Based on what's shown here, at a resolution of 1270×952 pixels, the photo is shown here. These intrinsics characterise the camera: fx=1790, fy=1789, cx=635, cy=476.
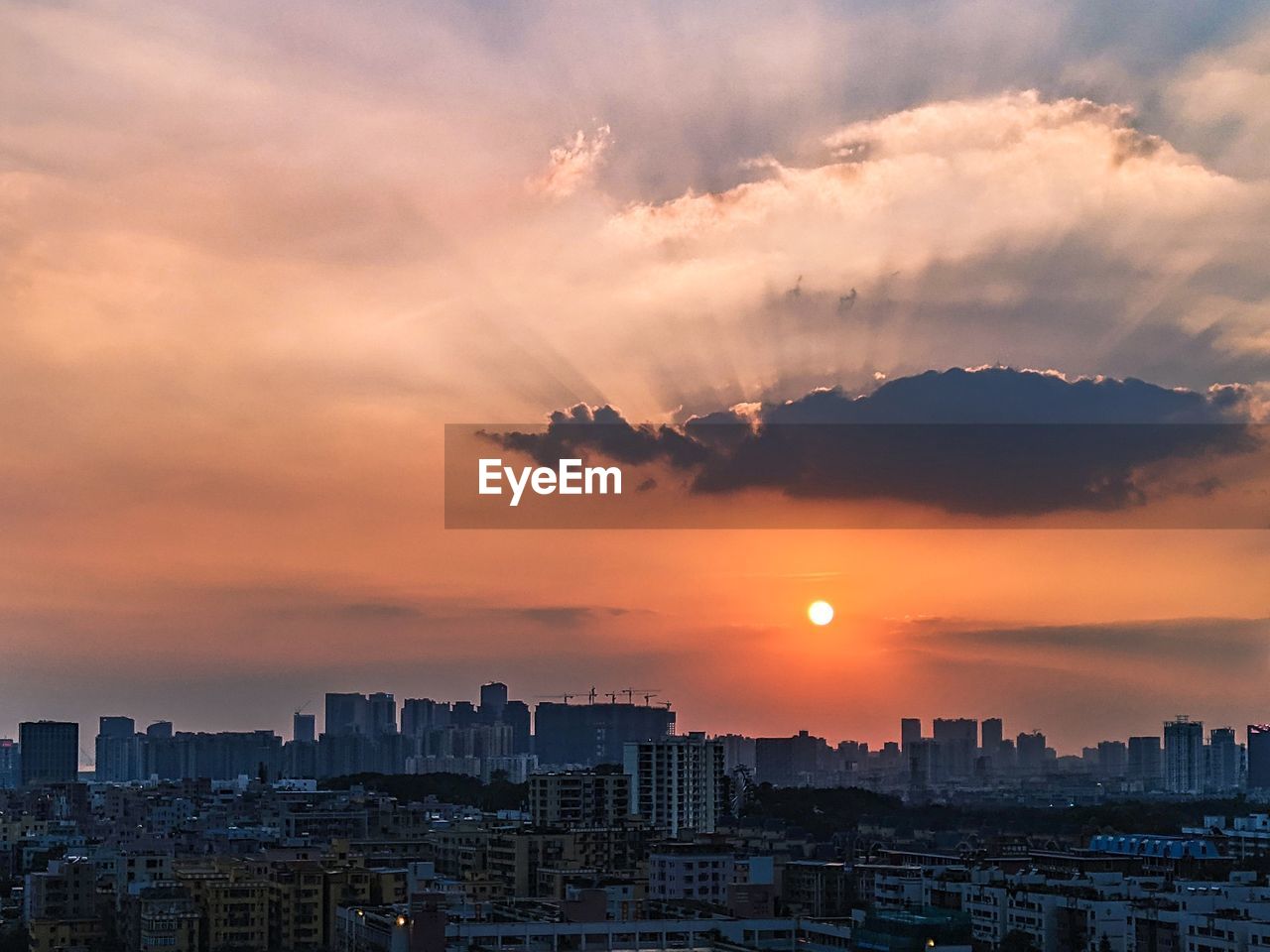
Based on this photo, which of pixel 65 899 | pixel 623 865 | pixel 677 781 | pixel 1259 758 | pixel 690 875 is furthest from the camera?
pixel 1259 758

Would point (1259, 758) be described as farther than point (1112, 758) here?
No

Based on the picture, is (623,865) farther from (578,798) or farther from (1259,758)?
(1259,758)

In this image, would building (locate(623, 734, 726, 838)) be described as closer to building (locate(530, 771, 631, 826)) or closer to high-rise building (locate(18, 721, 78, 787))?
building (locate(530, 771, 631, 826))

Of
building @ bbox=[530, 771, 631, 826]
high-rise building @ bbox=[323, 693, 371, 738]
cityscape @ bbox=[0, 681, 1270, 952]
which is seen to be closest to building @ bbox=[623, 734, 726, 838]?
cityscape @ bbox=[0, 681, 1270, 952]

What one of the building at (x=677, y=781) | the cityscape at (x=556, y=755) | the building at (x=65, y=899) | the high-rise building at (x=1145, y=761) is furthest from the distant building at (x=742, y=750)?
the building at (x=65, y=899)

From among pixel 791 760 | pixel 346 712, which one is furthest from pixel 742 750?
pixel 346 712

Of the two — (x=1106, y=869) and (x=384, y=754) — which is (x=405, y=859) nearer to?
(x=1106, y=869)

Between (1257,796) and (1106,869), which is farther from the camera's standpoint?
(1257,796)

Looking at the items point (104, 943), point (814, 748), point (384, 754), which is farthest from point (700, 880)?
point (814, 748)
